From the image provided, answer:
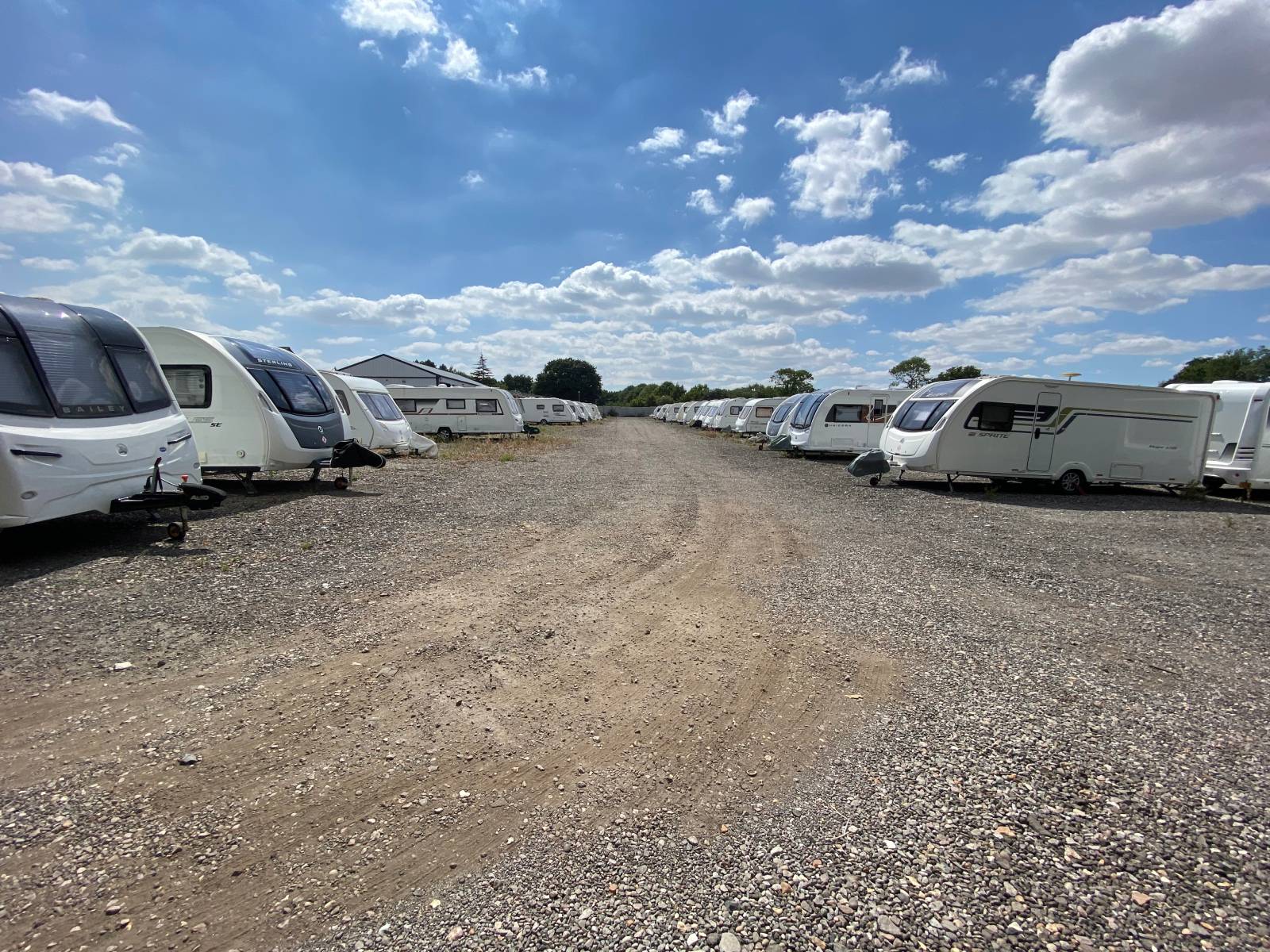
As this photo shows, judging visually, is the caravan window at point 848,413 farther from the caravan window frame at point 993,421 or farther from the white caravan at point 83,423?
the white caravan at point 83,423

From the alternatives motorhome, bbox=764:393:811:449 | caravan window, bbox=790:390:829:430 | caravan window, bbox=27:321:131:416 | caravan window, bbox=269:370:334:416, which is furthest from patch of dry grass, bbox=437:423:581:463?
caravan window, bbox=27:321:131:416

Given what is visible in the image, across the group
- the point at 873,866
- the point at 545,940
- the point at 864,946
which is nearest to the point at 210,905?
the point at 545,940

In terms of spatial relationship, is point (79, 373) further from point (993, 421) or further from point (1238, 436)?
point (1238, 436)

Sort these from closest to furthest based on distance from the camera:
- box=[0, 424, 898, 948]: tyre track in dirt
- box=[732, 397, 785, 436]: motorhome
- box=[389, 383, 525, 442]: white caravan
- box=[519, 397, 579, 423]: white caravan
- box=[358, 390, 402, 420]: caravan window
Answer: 1. box=[0, 424, 898, 948]: tyre track in dirt
2. box=[358, 390, 402, 420]: caravan window
3. box=[389, 383, 525, 442]: white caravan
4. box=[732, 397, 785, 436]: motorhome
5. box=[519, 397, 579, 423]: white caravan

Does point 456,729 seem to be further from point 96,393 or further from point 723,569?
point 96,393

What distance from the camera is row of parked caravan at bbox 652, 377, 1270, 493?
12.1 m

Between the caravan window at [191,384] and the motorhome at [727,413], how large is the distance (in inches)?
1099

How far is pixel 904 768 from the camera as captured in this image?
2.80m

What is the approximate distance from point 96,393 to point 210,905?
20.4 ft

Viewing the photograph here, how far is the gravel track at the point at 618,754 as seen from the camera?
2.00 metres

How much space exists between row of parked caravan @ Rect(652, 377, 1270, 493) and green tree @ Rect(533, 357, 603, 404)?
10023 cm

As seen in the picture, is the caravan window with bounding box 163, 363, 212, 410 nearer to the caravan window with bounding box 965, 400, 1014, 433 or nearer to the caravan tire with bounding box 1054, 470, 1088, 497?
the caravan window with bounding box 965, 400, 1014, 433

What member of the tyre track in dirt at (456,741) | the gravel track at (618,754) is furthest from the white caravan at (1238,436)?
the tyre track in dirt at (456,741)

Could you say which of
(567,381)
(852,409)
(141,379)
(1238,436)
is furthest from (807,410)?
(567,381)
